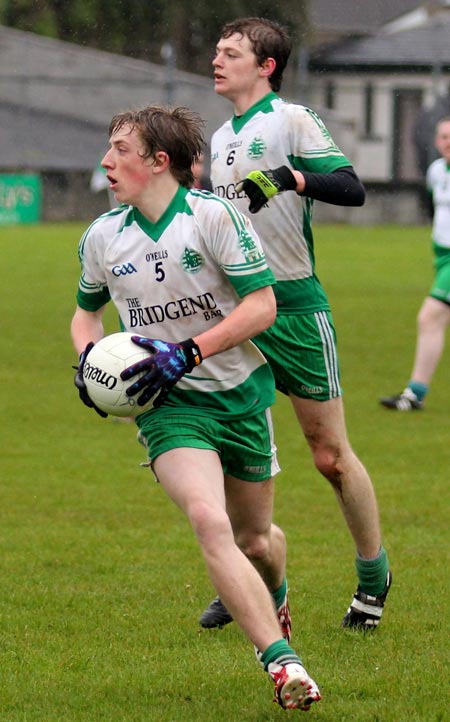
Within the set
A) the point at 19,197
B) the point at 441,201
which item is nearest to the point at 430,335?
the point at 441,201

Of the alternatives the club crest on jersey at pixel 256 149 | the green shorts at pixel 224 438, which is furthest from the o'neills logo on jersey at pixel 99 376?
the club crest on jersey at pixel 256 149

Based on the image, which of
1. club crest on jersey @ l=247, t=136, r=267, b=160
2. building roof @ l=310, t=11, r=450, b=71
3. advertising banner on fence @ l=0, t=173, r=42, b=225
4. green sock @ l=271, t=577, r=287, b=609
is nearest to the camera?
green sock @ l=271, t=577, r=287, b=609

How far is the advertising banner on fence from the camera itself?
36531 millimetres

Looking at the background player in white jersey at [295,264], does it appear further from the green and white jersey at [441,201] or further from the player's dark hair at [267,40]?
the green and white jersey at [441,201]

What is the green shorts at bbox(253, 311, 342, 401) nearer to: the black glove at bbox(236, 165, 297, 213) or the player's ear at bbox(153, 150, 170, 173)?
the black glove at bbox(236, 165, 297, 213)

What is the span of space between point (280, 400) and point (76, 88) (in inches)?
1156

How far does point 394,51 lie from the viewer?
53094 millimetres

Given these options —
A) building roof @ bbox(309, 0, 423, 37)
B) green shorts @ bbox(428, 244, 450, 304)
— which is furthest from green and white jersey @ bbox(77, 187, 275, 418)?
building roof @ bbox(309, 0, 423, 37)

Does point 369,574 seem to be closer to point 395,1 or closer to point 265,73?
point 265,73

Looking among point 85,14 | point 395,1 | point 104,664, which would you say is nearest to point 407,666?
point 104,664

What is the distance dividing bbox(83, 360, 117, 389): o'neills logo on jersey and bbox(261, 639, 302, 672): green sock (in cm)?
100

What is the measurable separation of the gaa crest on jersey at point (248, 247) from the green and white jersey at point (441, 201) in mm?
7668

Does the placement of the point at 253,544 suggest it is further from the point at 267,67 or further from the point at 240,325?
the point at 267,67

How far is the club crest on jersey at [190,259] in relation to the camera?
16.0ft
